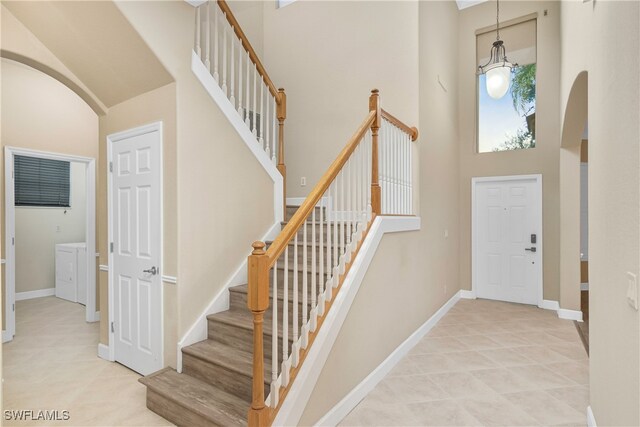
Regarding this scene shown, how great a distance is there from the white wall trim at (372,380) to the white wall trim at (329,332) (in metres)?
0.32

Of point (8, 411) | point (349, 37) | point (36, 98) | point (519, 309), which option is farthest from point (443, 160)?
point (36, 98)

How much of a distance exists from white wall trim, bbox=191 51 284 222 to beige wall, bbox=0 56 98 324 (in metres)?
3.12

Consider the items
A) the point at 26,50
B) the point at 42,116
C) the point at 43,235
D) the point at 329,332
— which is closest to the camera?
the point at 329,332

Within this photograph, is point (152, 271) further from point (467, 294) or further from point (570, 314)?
point (570, 314)

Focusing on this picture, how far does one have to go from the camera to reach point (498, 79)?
365 centimetres

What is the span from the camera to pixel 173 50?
2723mm

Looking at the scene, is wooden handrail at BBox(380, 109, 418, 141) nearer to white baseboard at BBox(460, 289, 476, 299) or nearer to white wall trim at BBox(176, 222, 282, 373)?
white wall trim at BBox(176, 222, 282, 373)

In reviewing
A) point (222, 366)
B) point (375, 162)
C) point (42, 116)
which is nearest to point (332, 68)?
point (375, 162)

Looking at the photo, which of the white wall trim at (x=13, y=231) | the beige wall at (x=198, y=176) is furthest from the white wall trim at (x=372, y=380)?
the white wall trim at (x=13, y=231)

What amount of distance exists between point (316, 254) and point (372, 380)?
1.13 m

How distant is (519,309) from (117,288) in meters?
5.33

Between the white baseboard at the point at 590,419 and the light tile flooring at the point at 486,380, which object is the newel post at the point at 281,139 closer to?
the light tile flooring at the point at 486,380

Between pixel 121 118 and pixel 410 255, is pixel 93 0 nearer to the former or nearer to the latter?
pixel 121 118

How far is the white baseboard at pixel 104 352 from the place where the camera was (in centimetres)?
335
